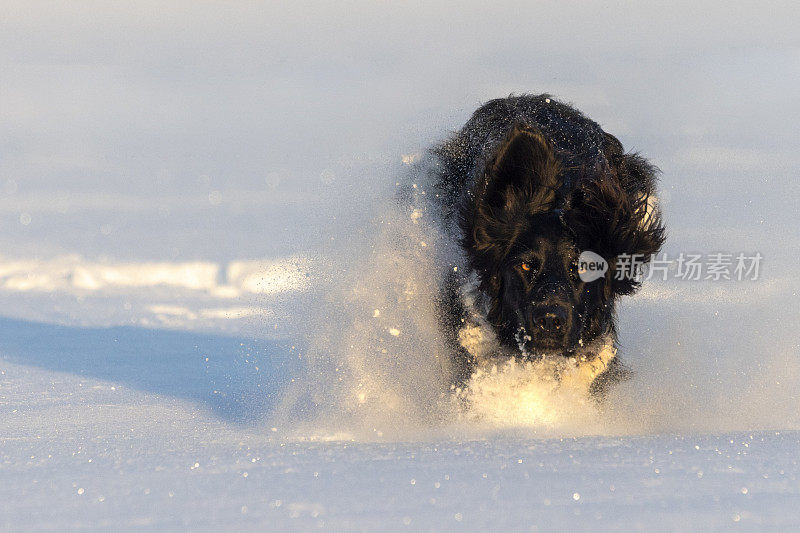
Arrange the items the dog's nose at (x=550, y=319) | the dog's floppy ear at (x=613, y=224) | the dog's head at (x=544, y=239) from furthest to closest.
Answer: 1. the dog's floppy ear at (x=613, y=224)
2. the dog's head at (x=544, y=239)
3. the dog's nose at (x=550, y=319)


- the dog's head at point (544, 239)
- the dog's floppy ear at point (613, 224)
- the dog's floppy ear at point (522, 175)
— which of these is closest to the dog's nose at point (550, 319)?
the dog's head at point (544, 239)

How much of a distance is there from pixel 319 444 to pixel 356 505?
1.04 m

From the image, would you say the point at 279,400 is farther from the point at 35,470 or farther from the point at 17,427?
the point at 35,470

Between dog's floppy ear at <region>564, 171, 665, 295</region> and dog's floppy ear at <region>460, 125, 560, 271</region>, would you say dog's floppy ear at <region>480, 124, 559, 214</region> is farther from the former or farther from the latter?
dog's floppy ear at <region>564, 171, 665, 295</region>

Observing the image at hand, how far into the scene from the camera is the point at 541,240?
4.90 m

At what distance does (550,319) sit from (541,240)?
0.57m

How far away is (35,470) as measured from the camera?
312 cm

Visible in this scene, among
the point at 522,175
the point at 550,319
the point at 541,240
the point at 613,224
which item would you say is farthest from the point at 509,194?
the point at 550,319

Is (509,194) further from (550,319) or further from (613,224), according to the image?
(550,319)

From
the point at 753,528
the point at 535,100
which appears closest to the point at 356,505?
the point at 753,528

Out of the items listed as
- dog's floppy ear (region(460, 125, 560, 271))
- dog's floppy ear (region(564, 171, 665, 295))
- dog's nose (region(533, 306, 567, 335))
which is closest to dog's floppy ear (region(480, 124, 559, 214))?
dog's floppy ear (region(460, 125, 560, 271))

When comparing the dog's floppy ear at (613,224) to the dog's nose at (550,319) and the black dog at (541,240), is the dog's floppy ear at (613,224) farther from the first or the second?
the dog's nose at (550,319)

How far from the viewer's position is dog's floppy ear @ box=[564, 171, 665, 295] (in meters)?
4.96

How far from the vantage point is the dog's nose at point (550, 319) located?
4637 mm
